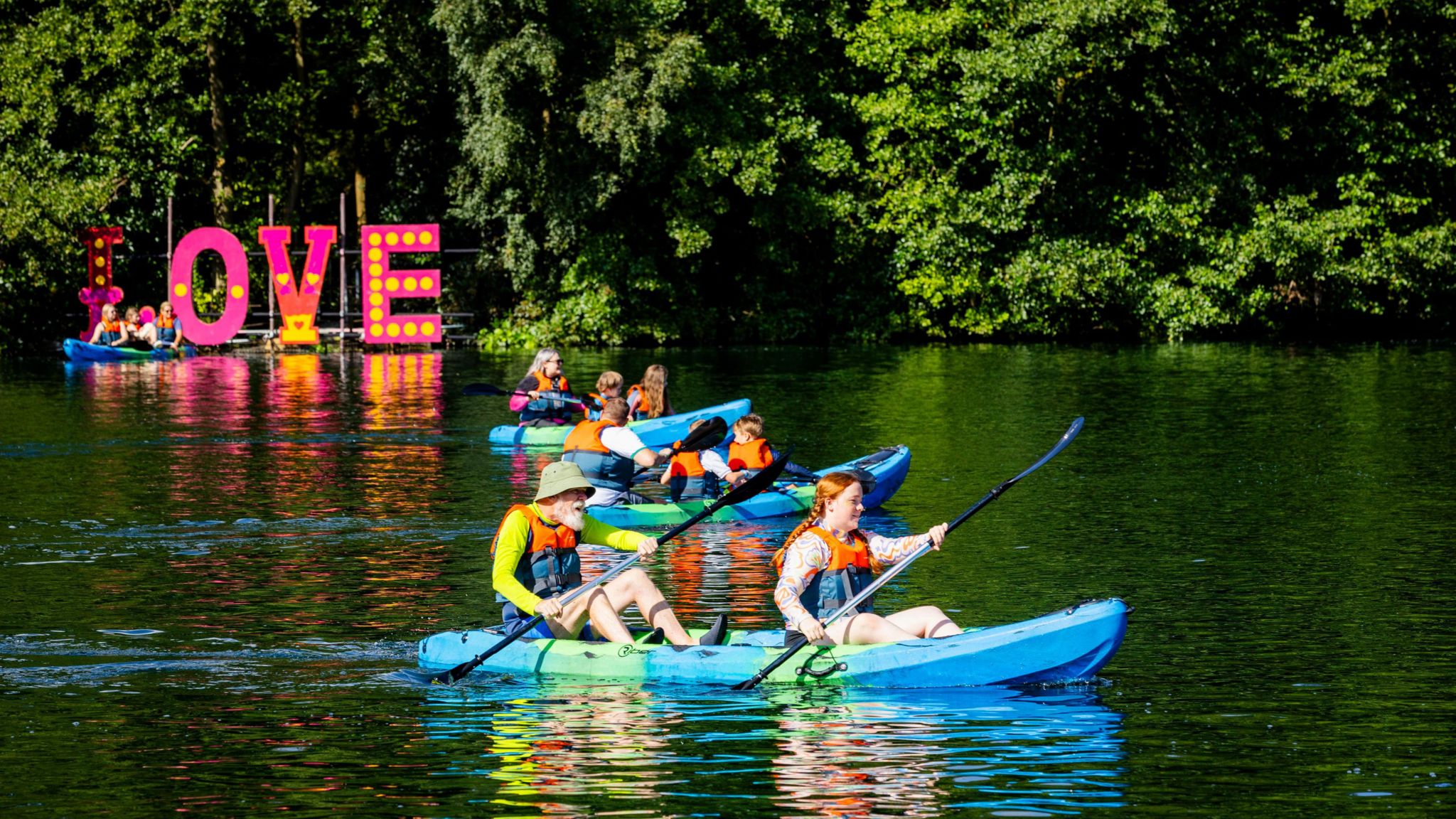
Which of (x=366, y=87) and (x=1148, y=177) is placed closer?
(x=366, y=87)

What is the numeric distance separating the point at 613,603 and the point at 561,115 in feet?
111

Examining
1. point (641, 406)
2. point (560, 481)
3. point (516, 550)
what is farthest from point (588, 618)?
point (641, 406)

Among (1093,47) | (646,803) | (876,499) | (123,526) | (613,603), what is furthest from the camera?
(1093,47)

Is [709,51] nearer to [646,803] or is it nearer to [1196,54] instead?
[1196,54]

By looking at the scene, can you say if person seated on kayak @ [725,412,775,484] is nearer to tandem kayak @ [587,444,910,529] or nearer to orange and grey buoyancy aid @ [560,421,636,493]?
tandem kayak @ [587,444,910,529]

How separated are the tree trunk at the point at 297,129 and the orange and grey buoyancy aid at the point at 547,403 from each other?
25459mm

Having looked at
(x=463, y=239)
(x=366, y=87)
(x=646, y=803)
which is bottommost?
(x=646, y=803)

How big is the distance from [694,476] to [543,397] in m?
6.56

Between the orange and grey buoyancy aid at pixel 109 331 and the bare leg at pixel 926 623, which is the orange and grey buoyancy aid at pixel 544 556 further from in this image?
the orange and grey buoyancy aid at pixel 109 331

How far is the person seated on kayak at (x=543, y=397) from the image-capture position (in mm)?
25094

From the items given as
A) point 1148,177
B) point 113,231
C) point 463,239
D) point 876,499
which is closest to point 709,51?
point 463,239

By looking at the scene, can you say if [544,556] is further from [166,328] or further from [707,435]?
[166,328]

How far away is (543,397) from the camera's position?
82.3 ft

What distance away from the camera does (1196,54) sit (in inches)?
1848
